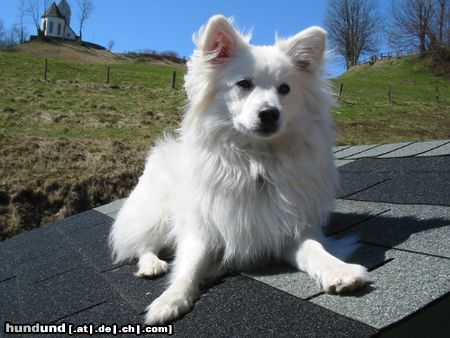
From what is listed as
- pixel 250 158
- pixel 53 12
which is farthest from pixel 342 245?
pixel 53 12

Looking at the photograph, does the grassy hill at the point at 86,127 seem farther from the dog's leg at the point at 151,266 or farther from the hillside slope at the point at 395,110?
the dog's leg at the point at 151,266

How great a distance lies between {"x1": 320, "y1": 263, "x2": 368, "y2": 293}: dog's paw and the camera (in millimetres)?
2027

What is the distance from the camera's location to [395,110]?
65.6 ft

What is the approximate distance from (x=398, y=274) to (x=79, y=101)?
14.3 metres

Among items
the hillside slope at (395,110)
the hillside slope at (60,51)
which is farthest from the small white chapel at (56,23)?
the hillside slope at (395,110)

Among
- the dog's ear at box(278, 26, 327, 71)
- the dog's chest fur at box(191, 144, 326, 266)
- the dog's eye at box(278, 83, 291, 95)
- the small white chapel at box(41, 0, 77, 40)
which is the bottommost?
the dog's chest fur at box(191, 144, 326, 266)

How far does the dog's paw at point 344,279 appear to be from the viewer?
203cm

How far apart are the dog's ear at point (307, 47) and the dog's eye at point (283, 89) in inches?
9.9

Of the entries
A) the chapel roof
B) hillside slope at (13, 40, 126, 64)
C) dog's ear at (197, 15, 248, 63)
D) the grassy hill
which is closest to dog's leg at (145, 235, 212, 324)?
dog's ear at (197, 15, 248, 63)

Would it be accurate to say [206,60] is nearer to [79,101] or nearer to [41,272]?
[41,272]

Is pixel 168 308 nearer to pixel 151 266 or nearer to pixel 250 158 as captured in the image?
pixel 151 266

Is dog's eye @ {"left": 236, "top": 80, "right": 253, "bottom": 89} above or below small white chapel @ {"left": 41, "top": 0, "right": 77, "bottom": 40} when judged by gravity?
below

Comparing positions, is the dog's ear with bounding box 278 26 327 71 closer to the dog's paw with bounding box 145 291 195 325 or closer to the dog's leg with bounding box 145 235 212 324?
the dog's leg with bounding box 145 235 212 324

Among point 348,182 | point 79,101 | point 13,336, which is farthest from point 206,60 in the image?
point 79,101
